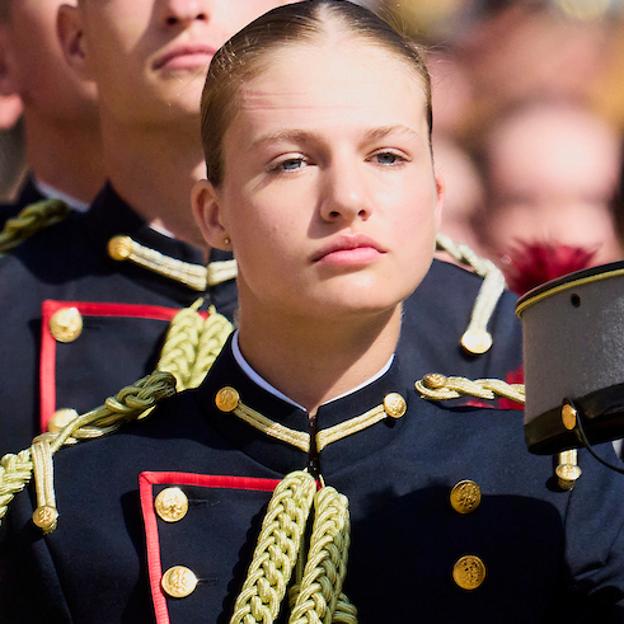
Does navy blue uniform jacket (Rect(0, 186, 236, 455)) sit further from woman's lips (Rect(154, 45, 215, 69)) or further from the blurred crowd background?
the blurred crowd background

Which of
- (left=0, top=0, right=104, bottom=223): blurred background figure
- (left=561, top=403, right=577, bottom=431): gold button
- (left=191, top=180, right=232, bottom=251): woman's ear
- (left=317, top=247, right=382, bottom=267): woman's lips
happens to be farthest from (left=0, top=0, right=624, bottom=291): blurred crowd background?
(left=561, top=403, right=577, bottom=431): gold button

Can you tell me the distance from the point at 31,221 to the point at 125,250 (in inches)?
12.1

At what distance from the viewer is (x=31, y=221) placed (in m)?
3.97

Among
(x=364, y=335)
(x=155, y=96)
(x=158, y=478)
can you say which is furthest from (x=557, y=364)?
(x=155, y=96)

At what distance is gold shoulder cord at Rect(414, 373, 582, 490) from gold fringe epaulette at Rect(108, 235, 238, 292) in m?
0.76

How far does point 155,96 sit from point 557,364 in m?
1.22

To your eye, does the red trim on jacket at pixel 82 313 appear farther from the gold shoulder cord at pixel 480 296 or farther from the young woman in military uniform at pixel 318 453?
the young woman in military uniform at pixel 318 453

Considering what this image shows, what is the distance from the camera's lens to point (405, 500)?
111 inches

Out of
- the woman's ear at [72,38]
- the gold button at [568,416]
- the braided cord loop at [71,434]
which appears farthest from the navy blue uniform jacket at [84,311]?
the gold button at [568,416]

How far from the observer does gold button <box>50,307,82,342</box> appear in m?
3.63

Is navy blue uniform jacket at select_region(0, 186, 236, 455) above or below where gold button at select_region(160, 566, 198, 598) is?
below

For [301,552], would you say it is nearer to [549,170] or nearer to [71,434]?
[71,434]

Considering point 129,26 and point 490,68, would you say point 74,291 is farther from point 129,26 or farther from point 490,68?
point 490,68

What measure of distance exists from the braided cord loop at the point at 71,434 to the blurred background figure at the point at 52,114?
4.35 feet
